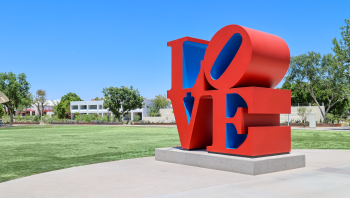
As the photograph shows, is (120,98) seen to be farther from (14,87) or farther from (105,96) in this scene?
(14,87)

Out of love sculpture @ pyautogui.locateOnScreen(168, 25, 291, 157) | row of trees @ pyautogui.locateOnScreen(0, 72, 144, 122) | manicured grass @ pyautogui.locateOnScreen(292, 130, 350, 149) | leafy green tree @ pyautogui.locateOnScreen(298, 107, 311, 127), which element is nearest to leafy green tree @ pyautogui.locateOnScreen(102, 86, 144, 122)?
row of trees @ pyautogui.locateOnScreen(0, 72, 144, 122)

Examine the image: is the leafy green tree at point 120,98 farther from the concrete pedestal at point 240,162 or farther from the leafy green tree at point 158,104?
the concrete pedestal at point 240,162

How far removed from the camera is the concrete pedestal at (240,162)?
9.17m

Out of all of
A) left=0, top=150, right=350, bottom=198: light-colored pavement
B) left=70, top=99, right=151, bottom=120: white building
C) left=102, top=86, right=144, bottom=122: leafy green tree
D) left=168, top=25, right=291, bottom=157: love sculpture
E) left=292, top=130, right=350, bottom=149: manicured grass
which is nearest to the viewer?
left=0, top=150, right=350, bottom=198: light-colored pavement

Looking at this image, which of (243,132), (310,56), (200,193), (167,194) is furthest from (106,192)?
(310,56)

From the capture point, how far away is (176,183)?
8180mm

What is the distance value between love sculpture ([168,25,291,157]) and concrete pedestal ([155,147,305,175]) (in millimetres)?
398

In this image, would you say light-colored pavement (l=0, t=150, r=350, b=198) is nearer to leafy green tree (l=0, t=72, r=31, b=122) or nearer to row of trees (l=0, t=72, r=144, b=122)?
row of trees (l=0, t=72, r=144, b=122)

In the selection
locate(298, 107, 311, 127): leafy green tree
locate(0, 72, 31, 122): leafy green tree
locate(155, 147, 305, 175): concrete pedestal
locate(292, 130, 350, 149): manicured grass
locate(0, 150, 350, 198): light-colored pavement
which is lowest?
locate(292, 130, 350, 149): manicured grass

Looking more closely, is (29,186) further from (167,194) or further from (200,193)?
(200,193)

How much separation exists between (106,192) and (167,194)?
149 centimetres

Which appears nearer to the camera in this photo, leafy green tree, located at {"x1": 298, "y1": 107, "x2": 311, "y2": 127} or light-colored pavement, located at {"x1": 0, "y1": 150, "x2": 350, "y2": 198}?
light-colored pavement, located at {"x1": 0, "y1": 150, "x2": 350, "y2": 198}

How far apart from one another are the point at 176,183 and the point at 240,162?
2271mm

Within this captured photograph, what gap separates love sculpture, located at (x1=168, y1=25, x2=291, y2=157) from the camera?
383 inches
